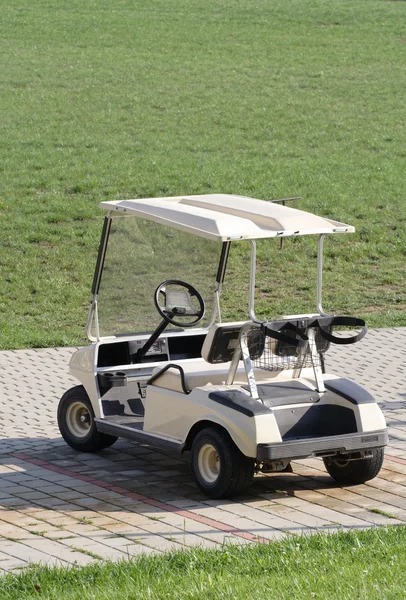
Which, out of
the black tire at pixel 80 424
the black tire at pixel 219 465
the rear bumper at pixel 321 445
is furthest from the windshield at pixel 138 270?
the rear bumper at pixel 321 445

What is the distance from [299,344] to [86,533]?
168 cm

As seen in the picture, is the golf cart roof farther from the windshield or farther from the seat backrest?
the seat backrest

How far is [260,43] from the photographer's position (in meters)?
29.9

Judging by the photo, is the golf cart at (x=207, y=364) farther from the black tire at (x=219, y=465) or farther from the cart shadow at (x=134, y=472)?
the cart shadow at (x=134, y=472)

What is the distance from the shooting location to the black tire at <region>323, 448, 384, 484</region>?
22.8 feet

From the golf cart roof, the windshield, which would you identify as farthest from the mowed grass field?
the golf cart roof

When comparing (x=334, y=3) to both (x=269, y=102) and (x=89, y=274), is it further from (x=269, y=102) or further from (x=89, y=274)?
(x=89, y=274)

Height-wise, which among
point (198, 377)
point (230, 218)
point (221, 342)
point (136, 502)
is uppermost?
point (230, 218)

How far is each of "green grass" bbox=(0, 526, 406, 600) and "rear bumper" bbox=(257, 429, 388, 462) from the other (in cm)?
86

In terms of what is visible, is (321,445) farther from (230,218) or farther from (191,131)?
(191,131)

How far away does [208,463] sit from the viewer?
6.80 metres

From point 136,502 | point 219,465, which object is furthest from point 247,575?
point 136,502

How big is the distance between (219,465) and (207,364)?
1.01m

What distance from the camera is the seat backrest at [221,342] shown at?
6.75 meters
